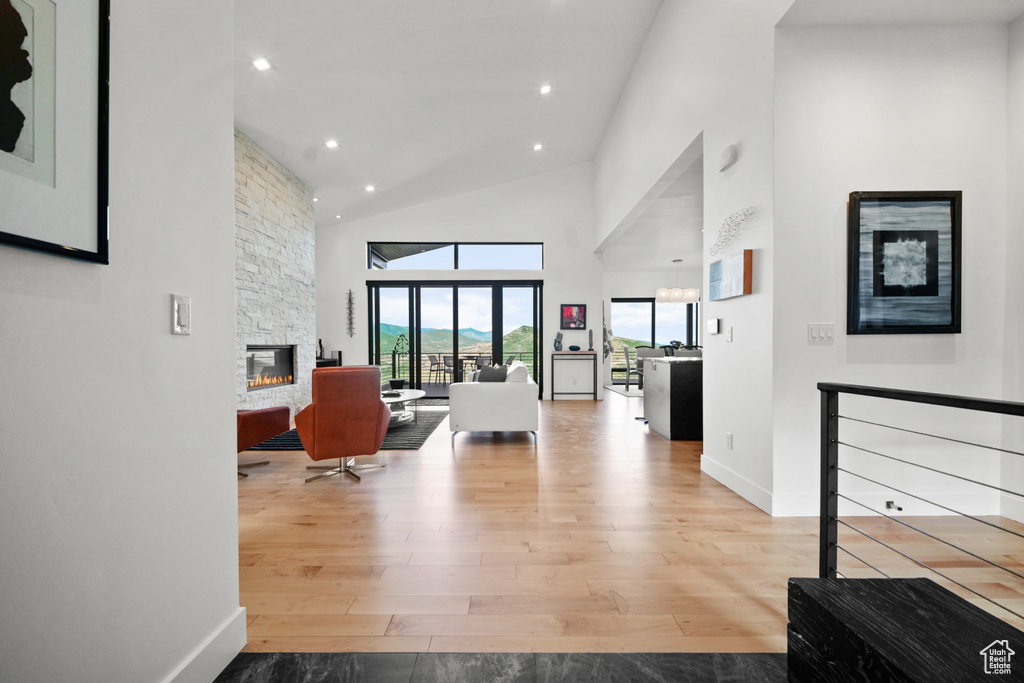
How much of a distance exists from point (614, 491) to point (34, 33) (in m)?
3.34

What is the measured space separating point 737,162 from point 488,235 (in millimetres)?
5733

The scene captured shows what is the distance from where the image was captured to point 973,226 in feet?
8.77

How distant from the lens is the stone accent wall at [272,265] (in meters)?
5.01

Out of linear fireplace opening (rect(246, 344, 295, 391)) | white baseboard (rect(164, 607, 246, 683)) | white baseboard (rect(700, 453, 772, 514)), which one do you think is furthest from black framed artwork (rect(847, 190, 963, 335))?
linear fireplace opening (rect(246, 344, 295, 391))

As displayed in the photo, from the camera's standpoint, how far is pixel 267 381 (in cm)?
→ 577

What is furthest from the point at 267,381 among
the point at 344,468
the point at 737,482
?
the point at 737,482

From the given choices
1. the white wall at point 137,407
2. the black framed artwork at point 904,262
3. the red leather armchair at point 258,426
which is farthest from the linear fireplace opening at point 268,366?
the black framed artwork at point 904,262

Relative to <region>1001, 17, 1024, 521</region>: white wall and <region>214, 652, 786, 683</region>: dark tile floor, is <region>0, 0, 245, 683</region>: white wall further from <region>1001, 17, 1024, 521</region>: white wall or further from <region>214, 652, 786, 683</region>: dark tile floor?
<region>1001, 17, 1024, 521</region>: white wall

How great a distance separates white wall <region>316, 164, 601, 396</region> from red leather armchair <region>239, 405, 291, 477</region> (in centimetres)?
451

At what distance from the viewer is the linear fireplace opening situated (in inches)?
213

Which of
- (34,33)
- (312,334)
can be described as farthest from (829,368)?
(312,334)

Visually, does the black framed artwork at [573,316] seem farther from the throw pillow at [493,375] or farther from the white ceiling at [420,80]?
the throw pillow at [493,375]

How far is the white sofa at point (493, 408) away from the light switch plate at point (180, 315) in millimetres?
3333

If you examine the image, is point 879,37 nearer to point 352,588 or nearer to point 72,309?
point 72,309
